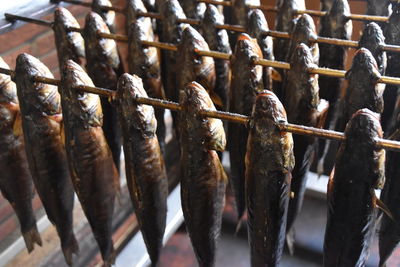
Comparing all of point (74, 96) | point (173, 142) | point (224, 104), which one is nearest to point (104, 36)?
point (74, 96)

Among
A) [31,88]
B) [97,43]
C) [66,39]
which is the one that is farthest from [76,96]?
[66,39]

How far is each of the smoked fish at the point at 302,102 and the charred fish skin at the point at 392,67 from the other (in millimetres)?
240

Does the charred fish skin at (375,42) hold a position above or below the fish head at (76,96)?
above

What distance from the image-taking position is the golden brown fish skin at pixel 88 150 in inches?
58.2

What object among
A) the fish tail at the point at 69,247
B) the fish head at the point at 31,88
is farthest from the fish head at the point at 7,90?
the fish tail at the point at 69,247

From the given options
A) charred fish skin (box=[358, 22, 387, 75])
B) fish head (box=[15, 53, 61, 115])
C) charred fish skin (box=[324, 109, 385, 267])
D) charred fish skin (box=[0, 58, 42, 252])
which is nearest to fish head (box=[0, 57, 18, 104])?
charred fish skin (box=[0, 58, 42, 252])

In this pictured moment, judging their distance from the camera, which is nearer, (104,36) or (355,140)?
(355,140)

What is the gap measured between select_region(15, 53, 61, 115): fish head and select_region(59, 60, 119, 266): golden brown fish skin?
10cm

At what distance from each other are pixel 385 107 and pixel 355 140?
0.58 meters

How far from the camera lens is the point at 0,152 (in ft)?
5.55

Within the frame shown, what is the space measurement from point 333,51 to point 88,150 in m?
1.04

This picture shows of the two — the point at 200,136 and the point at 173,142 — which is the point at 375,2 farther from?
the point at 173,142

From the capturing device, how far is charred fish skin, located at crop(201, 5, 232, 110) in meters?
1.84

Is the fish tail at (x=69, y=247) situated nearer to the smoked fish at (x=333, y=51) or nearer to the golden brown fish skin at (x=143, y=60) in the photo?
the golden brown fish skin at (x=143, y=60)
